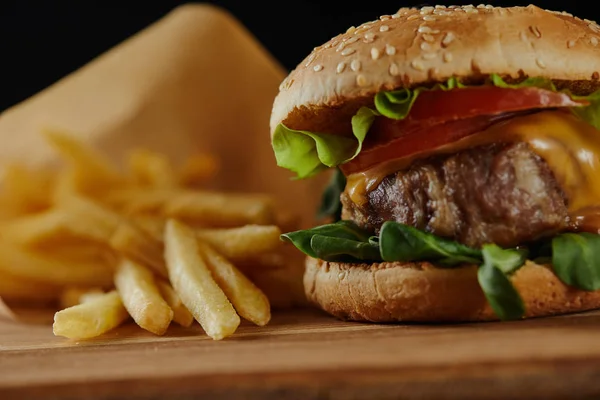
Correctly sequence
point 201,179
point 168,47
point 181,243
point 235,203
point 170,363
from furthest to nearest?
1. point 168,47
2. point 201,179
3. point 235,203
4. point 181,243
5. point 170,363

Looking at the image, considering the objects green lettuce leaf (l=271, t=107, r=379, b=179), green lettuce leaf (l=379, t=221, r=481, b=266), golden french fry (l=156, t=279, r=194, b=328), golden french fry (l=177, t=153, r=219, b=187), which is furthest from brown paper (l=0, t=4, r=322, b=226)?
green lettuce leaf (l=379, t=221, r=481, b=266)

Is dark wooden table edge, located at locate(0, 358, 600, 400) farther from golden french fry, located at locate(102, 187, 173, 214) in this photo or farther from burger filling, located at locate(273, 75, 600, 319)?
golden french fry, located at locate(102, 187, 173, 214)

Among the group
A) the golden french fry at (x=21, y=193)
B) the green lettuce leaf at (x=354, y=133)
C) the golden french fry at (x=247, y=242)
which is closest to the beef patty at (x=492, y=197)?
the green lettuce leaf at (x=354, y=133)

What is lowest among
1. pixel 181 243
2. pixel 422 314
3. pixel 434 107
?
pixel 422 314

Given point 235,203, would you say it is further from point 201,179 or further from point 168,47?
point 168,47

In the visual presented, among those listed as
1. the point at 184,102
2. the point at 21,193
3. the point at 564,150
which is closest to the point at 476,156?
the point at 564,150

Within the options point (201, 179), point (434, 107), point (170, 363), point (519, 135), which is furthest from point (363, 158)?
point (201, 179)

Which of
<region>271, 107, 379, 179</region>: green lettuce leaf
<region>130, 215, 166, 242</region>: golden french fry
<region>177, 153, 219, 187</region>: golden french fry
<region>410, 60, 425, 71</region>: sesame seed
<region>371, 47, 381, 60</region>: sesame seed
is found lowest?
<region>177, 153, 219, 187</region>: golden french fry
